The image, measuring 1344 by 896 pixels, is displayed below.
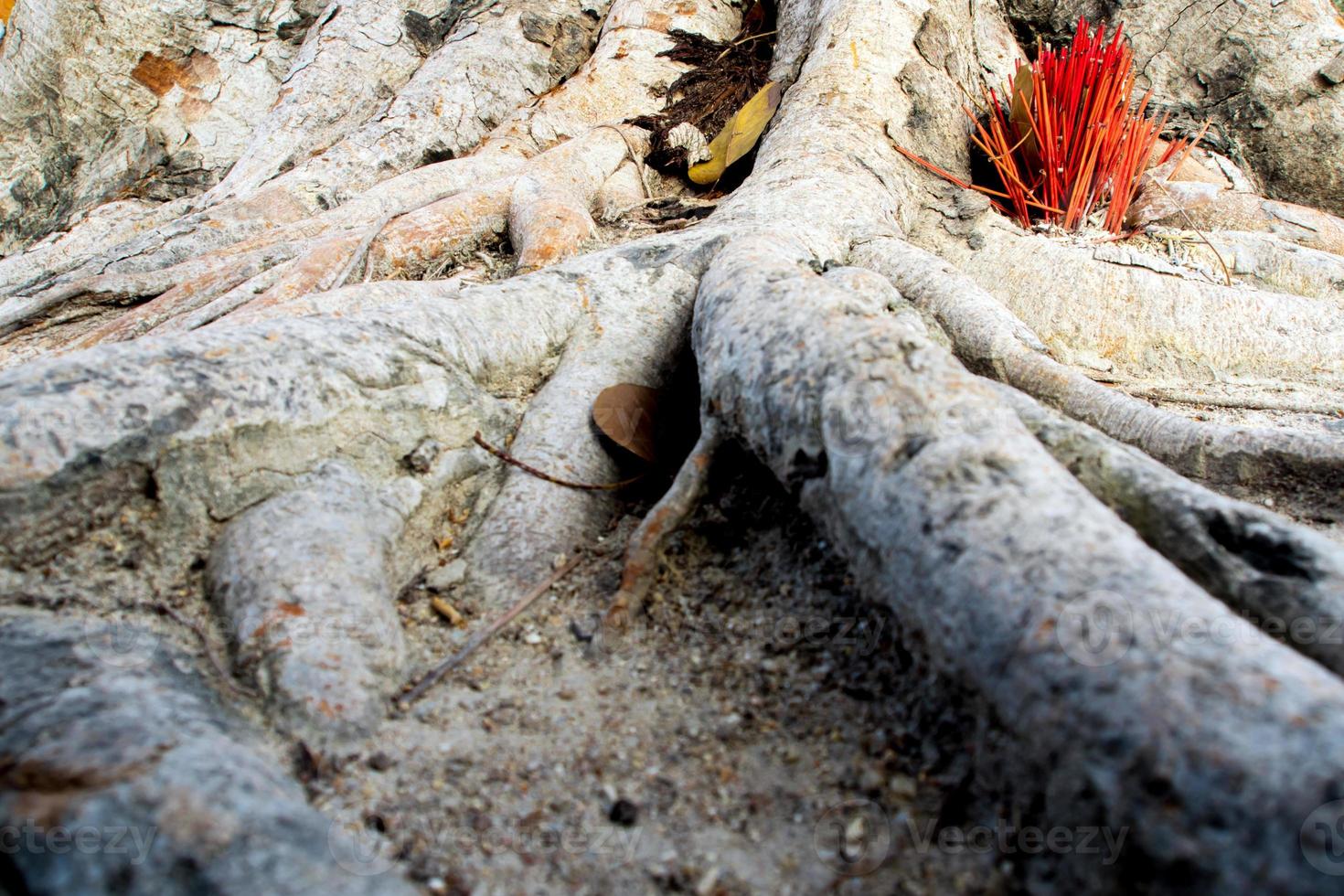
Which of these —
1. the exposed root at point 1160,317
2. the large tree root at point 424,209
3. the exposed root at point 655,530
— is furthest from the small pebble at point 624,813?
the exposed root at point 1160,317

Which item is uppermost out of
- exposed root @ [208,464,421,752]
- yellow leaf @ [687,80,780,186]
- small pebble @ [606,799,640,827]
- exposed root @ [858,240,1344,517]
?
yellow leaf @ [687,80,780,186]

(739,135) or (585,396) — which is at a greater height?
(739,135)

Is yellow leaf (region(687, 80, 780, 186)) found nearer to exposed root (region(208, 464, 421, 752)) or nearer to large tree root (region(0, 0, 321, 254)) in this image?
exposed root (region(208, 464, 421, 752))

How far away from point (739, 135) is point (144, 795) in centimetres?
379

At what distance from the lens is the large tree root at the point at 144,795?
0.96 metres

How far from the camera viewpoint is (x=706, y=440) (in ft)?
6.24

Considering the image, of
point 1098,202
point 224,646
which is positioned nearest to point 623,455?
point 224,646

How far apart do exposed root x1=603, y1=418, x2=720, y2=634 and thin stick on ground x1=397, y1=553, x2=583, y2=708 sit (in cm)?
17

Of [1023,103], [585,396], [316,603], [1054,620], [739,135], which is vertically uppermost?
[1023,103]

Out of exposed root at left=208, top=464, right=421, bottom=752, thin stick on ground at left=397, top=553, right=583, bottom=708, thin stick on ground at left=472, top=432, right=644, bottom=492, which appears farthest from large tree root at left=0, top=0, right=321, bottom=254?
thin stick on ground at left=397, top=553, right=583, bottom=708

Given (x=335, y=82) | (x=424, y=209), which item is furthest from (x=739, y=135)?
(x=335, y=82)

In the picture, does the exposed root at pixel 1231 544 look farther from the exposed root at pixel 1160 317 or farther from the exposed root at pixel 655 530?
the exposed root at pixel 1160 317

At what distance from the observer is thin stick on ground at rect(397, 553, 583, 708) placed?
1.51 meters

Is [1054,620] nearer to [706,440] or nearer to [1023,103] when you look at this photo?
[706,440]
